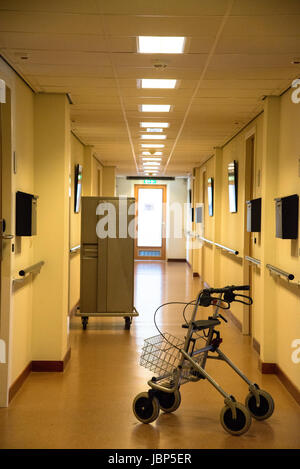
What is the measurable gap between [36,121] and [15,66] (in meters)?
1.00

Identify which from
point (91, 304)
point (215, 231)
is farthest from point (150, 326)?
point (215, 231)

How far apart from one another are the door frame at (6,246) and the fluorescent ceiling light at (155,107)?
228 cm

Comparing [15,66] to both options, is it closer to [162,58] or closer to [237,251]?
[162,58]

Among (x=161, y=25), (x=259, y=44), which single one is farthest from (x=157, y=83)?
(x=161, y=25)

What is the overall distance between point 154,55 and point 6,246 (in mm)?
1967

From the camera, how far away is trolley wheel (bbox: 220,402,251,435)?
3749 mm

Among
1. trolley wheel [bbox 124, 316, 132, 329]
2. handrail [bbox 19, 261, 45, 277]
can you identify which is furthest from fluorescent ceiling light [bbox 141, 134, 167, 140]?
handrail [bbox 19, 261, 45, 277]

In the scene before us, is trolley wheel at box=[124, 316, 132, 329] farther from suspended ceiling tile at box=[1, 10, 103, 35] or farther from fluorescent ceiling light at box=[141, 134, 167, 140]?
suspended ceiling tile at box=[1, 10, 103, 35]

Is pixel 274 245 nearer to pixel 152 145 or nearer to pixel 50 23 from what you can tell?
pixel 50 23

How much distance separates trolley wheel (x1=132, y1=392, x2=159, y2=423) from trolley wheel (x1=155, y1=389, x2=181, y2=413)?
0.56 feet

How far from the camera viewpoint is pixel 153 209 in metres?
19.5

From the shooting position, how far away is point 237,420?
12.4 ft

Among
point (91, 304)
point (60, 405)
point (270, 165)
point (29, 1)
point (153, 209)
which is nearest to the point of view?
point (29, 1)

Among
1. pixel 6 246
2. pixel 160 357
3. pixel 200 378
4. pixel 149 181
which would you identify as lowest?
pixel 160 357
